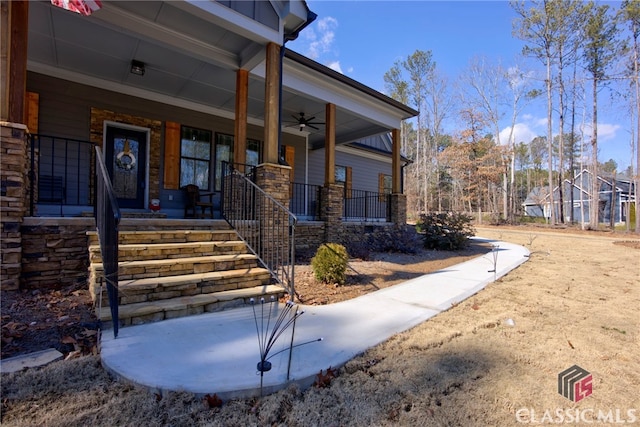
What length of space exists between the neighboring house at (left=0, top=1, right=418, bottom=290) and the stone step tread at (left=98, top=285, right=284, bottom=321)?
1803mm

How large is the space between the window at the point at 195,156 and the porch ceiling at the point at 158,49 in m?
0.69

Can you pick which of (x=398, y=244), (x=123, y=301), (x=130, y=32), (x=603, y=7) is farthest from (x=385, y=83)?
(x=123, y=301)

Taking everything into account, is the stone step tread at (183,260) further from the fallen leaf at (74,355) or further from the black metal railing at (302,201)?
the black metal railing at (302,201)

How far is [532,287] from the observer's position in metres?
4.93

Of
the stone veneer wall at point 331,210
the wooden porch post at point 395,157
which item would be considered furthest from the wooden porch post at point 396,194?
the stone veneer wall at point 331,210

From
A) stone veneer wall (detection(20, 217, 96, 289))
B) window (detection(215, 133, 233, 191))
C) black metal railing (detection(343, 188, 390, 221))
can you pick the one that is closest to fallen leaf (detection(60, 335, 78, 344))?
stone veneer wall (detection(20, 217, 96, 289))

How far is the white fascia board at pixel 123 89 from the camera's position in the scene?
5.95m

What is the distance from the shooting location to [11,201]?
11.7 ft

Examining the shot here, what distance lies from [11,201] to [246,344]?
3.25 metres

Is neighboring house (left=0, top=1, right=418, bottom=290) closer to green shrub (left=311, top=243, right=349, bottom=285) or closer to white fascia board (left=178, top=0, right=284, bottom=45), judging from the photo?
white fascia board (left=178, top=0, right=284, bottom=45)

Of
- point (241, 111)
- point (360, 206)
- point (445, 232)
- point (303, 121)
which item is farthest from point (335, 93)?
point (360, 206)

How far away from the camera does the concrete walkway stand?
204 centimetres

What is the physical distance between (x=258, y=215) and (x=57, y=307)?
2807 millimetres

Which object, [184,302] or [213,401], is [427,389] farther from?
[184,302]
